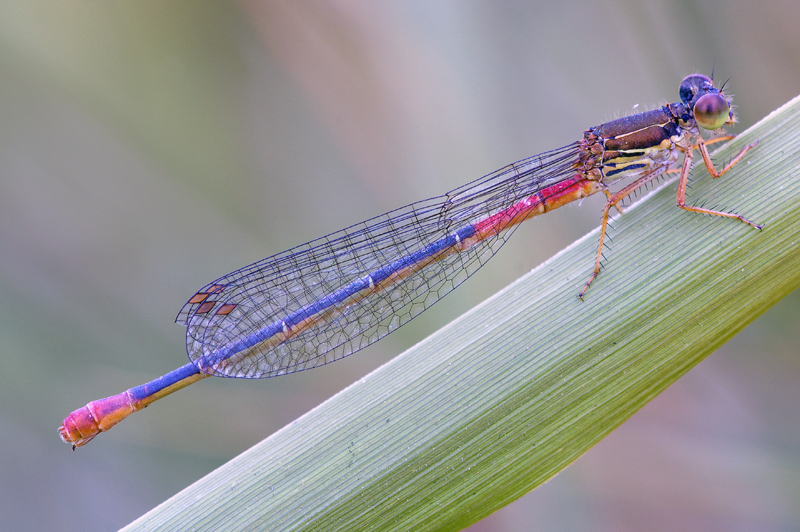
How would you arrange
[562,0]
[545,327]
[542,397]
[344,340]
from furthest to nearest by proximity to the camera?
[562,0] → [344,340] → [545,327] → [542,397]

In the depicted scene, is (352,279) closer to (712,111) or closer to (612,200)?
(612,200)

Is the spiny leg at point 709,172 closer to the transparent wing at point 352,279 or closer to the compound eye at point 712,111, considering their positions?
the compound eye at point 712,111

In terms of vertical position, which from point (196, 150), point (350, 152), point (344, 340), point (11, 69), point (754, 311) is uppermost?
point (11, 69)

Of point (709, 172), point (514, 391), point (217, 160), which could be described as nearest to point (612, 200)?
point (709, 172)

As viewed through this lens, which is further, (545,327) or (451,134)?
(451,134)

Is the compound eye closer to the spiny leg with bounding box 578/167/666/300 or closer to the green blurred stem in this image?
the spiny leg with bounding box 578/167/666/300

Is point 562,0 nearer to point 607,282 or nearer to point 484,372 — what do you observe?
point 607,282

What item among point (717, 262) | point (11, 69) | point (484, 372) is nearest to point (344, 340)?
point (484, 372)

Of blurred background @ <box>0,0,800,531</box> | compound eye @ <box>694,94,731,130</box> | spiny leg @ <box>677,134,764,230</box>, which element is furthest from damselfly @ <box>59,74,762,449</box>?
blurred background @ <box>0,0,800,531</box>
